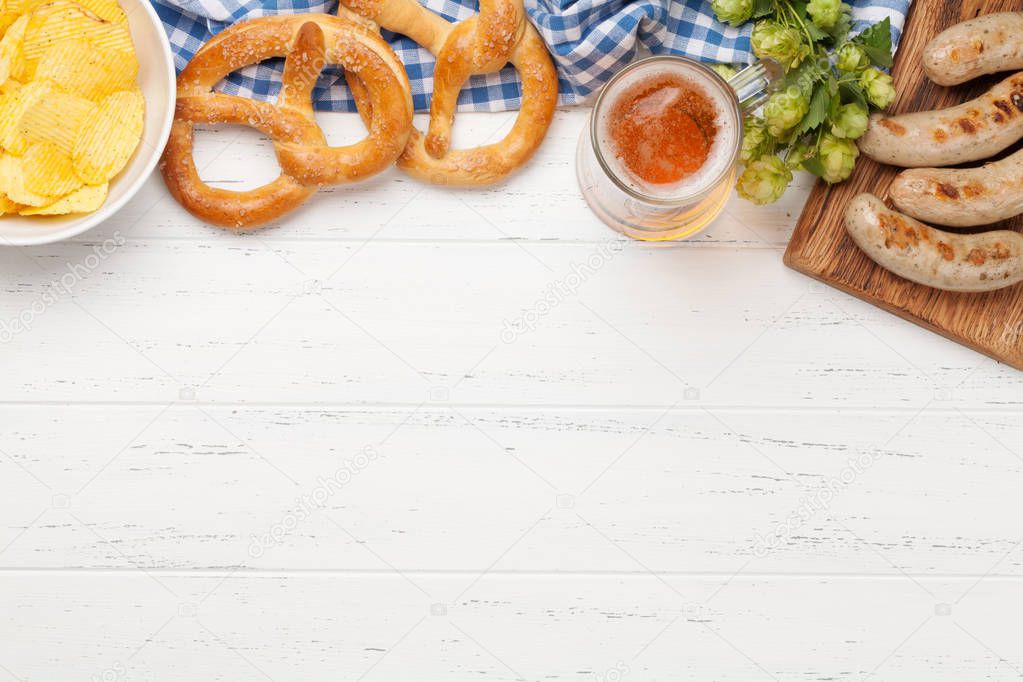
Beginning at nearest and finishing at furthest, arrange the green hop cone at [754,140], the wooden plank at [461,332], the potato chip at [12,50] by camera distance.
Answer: the potato chip at [12,50], the green hop cone at [754,140], the wooden plank at [461,332]

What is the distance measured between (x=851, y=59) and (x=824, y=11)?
0.09m

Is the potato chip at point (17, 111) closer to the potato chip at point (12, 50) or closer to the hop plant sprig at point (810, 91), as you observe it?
the potato chip at point (12, 50)

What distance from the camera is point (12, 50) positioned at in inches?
55.5

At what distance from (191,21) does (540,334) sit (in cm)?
85

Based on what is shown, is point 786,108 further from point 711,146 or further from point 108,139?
point 108,139

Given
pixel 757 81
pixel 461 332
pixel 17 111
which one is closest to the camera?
pixel 17 111

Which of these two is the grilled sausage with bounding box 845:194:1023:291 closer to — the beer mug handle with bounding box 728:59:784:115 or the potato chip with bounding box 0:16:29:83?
the beer mug handle with bounding box 728:59:784:115

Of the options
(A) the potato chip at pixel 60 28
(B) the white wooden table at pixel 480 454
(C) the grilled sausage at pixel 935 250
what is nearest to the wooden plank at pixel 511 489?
(B) the white wooden table at pixel 480 454

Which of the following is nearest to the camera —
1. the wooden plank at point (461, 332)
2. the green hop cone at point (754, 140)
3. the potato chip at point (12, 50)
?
the potato chip at point (12, 50)

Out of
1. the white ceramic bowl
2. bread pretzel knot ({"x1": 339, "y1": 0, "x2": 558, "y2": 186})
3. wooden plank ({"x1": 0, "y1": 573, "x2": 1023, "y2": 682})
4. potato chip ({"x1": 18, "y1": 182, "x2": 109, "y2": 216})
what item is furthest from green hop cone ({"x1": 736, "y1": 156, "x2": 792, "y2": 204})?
potato chip ({"x1": 18, "y1": 182, "x2": 109, "y2": 216})

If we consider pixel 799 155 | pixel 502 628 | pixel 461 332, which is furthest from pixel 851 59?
pixel 502 628

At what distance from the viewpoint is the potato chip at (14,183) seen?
1.41 metres

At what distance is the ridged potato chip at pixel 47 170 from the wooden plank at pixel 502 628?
2.33 feet

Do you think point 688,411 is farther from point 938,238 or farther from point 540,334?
point 938,238
